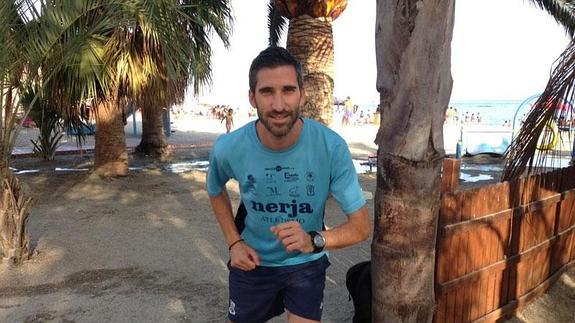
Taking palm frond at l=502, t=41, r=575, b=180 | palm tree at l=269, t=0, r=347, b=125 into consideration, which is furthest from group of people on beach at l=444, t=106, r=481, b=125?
palm frond at l=502, t=41, r=575, b=180

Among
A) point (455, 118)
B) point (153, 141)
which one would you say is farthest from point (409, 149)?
point (455, 118)

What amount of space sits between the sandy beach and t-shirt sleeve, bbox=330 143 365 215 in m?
1.91

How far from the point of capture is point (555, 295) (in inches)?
167

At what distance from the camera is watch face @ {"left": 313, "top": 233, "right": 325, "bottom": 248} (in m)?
1.91

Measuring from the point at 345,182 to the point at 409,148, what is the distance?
420 millimetres

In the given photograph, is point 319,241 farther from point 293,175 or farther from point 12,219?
point 12,219

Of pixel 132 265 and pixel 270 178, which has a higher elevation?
pixel 270 178

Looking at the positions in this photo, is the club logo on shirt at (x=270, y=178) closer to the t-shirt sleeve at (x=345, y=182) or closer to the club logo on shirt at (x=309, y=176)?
the club logo on shirt at (x=309, y=176)

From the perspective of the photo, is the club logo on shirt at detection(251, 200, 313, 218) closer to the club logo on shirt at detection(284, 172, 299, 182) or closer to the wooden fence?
the club logo on shirt at detection(284, 172, 299, 182)

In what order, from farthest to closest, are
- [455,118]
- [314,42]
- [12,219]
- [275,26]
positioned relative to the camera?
[455,118] → [275,26] → [314,42] → [12,219]

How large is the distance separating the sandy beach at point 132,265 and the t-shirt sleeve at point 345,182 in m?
1.91

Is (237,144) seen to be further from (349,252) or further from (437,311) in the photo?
(349,252)

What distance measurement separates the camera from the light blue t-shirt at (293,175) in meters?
2.09

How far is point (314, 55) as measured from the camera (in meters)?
7.09
